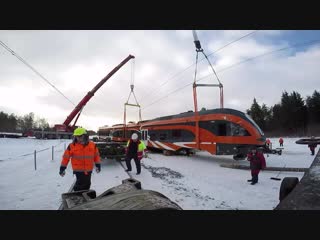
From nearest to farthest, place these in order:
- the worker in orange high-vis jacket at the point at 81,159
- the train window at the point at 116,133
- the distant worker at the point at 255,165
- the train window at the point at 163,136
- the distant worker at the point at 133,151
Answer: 1. the worker in orange high-vis jacket at the point at 81,159
2. the distant worker at the point at 255,165
3. the distant worker at the point at 133,151
4. the train window at the point at 163,136
5. the train window at the point at 116,133

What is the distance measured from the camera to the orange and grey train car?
12812 millimetres

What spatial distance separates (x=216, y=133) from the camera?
1398cm

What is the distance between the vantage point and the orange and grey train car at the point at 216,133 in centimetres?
1281

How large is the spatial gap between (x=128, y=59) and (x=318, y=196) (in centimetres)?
3400

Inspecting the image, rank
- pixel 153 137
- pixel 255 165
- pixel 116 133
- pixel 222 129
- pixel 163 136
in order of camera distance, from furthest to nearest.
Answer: pixel 116 133
pixel 153 137
pixel 163 136
pixel 222 129
pixel 255 165

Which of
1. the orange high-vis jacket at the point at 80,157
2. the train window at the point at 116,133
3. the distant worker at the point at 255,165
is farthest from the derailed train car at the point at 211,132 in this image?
the orange high-vis jacket at the point at 80,157

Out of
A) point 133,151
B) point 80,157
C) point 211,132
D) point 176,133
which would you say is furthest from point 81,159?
point 176,133

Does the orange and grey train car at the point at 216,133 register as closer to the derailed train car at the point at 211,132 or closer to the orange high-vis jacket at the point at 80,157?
the derailed train car at the point at 211,132

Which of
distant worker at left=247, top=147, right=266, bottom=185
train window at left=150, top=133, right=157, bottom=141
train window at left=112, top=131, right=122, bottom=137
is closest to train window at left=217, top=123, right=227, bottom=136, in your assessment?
distant worker at left=247, top=147, right=266, bottom=185

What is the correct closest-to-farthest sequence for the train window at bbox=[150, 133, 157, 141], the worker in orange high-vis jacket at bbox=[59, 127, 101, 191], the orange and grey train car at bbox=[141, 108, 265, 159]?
the worker in orange high-vis jacket at bbox=[59, 127, 101, 191] → the orange and grey train car at bbox=[141, 108, 265, 159] → the train window at bbox=[150, 133, 157, 141]

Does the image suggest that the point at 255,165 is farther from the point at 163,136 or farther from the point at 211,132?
the point at 163,136

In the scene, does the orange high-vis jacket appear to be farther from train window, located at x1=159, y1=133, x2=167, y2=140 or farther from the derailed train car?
train window, located at x1=159, y1=133, x2=167, y2=140

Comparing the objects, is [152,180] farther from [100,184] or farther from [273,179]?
[273,179]

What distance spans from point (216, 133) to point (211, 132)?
42cm
